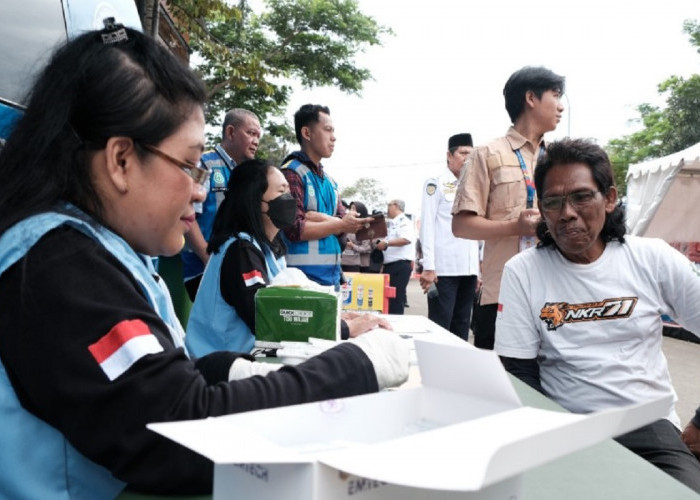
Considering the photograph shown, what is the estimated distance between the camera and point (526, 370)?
6.03 ft

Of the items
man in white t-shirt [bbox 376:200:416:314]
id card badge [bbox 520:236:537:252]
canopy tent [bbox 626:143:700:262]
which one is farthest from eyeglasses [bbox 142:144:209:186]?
canopy tent [bbox 626:143:700:262]

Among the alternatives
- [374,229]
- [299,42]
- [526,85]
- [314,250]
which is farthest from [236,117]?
[299,42]

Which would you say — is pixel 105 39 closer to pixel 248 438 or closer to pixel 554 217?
pixel 248 438

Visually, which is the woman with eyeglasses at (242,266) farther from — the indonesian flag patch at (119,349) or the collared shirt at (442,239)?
the collared shirt at (442,239)

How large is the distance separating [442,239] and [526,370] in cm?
288

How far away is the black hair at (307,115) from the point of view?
367 centimetres

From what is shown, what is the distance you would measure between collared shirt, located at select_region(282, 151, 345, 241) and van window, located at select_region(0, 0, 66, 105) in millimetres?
Answer: 1267

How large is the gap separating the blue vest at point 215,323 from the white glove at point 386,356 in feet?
3.87

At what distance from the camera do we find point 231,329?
219cm

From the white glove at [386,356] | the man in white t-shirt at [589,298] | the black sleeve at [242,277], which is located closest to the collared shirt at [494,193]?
the man in white t-shirt at [589,298]

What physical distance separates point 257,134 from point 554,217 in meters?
2.91

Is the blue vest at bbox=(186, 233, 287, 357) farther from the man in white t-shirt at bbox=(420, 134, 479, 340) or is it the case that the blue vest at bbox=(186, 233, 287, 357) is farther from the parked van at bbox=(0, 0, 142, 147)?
the man in white t-shirt at bbox=(420, 134, 479, 340)

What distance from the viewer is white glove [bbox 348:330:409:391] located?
3.28 feet

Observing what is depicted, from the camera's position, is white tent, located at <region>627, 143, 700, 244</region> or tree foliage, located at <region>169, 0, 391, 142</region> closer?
white tent, located at <region>627, 143, 700, 244</region>
